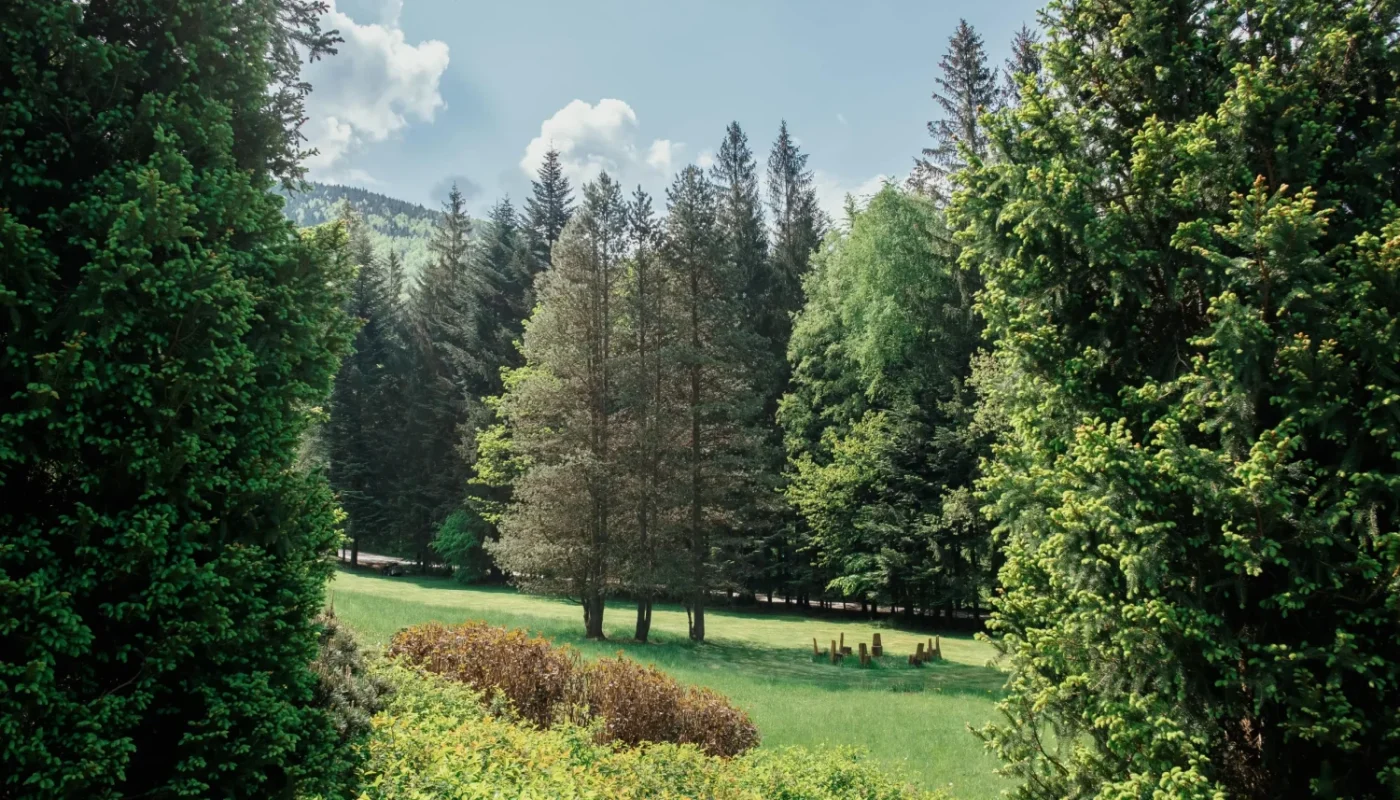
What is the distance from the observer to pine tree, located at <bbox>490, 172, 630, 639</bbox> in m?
23.2

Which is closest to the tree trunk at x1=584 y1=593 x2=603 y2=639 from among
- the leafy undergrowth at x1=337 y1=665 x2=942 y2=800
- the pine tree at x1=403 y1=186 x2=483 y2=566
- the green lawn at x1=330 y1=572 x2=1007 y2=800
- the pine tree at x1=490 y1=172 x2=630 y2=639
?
the pine tree at x1=490 y1=172 x2=630 y2=639

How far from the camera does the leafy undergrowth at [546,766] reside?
19.6 ft

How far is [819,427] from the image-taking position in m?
38.8

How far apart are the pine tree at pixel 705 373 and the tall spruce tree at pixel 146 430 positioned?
1917 cm

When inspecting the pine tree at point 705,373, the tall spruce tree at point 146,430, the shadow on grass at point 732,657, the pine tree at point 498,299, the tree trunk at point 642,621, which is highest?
the pine tree at point 498,299

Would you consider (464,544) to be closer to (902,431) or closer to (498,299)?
(498,299)

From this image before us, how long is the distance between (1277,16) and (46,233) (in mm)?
8575

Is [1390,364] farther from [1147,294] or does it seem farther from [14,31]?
[14,31]

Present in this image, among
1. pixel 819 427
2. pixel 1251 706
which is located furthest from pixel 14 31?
pixel 819 427

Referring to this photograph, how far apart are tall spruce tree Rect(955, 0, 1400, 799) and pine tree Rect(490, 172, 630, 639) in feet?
57.2

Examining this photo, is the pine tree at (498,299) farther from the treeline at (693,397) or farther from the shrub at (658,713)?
the shrub at (658,713)

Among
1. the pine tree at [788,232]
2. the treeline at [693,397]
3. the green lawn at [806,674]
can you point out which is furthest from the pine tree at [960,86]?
the green lawn at [806,674]

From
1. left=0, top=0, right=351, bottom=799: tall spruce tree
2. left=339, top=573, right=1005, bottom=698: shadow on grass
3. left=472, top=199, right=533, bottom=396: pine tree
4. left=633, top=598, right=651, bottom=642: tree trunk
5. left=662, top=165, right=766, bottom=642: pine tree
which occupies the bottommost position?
left=339, top=573, right=1005, bottom=698: shadow on grass

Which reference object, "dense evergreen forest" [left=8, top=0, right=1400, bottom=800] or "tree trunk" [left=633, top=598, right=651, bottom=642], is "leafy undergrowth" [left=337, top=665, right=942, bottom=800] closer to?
"dense evergreen forest" [left=8, top=0, right=1400, bottom=800]
